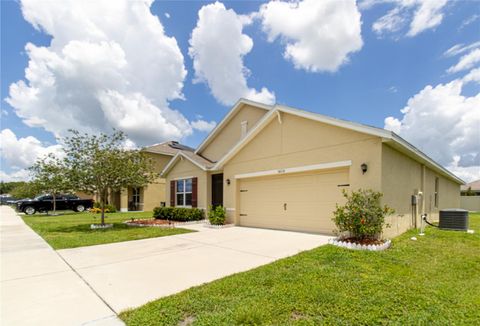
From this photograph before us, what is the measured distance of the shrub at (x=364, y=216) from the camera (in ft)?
22.0

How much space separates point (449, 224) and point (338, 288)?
28.4 ft

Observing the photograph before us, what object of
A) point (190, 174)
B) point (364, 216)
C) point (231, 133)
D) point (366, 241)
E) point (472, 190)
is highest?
point (231, 133)

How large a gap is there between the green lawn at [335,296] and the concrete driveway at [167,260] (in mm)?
488

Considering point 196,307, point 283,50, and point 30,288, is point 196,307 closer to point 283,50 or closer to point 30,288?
point 30,288

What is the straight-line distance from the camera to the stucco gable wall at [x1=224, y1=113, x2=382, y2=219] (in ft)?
25.4

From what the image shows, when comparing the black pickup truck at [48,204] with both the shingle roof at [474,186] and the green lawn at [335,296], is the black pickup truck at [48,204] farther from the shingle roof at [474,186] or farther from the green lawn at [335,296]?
the shingle roof at [474,186]

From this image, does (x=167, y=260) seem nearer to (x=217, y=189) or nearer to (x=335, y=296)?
(x=335, y=296)

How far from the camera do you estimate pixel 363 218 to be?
6711 mm

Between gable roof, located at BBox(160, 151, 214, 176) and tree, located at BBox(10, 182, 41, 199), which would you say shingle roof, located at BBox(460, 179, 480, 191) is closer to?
gable roof, located at BBox(160, 151, 214, 176)

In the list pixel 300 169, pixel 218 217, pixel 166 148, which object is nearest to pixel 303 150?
pixel 300 169

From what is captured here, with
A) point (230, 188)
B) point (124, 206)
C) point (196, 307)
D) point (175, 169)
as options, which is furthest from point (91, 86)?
point (196, 307)

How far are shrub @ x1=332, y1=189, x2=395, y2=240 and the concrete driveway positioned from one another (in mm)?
1044

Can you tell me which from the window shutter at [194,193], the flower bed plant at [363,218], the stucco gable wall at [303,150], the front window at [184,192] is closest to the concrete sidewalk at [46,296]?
the flower bed plant at [363,218]

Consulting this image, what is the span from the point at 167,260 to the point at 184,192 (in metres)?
10.4
